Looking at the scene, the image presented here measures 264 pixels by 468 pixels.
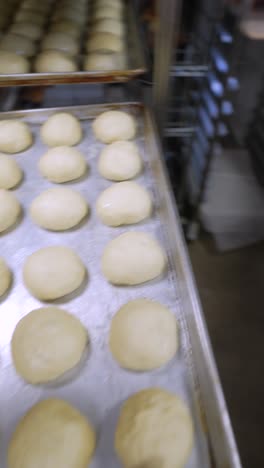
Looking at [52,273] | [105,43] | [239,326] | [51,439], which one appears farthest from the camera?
[239,326]

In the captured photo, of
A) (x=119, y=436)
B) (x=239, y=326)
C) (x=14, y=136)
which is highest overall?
(x=14, y=136)

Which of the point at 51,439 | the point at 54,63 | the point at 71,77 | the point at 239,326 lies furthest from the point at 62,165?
the point at 239,326

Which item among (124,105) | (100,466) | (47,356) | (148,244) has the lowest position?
(100,466)

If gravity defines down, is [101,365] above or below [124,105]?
below

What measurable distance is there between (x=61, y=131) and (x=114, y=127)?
0.19 m

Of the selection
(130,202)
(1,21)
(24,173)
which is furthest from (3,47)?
(130,202)

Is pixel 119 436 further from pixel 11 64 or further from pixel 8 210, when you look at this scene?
pixel 11 64

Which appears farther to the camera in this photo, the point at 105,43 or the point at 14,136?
the point at 105,43

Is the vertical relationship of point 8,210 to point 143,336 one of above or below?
above

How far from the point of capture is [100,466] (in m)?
0.74

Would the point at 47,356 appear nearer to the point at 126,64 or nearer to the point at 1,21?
the point at 126,64

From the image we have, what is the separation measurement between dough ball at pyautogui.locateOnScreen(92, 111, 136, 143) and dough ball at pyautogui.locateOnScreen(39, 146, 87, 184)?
0.46 ft

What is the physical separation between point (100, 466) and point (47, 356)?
10.0 inches

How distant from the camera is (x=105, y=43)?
4.88 feet
